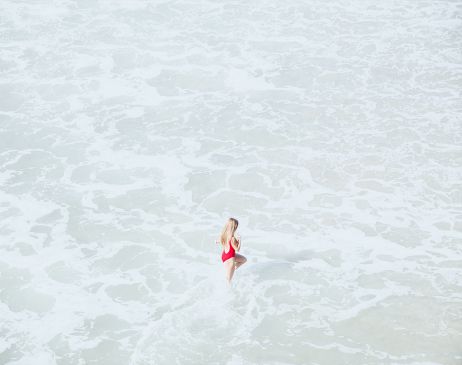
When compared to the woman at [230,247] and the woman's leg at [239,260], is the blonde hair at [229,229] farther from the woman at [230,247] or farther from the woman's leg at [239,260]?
the woman's leg at [239,260]

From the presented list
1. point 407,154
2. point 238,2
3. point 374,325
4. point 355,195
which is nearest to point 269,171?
point 355,195

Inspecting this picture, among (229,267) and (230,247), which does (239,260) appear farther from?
(230,247)

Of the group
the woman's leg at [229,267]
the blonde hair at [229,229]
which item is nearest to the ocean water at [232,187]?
the woman's leg at [229,267]

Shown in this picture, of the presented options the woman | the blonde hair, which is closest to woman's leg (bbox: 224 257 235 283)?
the woman

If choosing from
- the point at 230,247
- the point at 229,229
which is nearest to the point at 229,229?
the point at 229,229

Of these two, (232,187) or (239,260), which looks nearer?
(239,260)

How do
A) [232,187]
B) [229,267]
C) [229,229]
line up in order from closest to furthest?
Result: [229,229] < [229,267] < [232,187]

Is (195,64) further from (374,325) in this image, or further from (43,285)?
(374,325)
